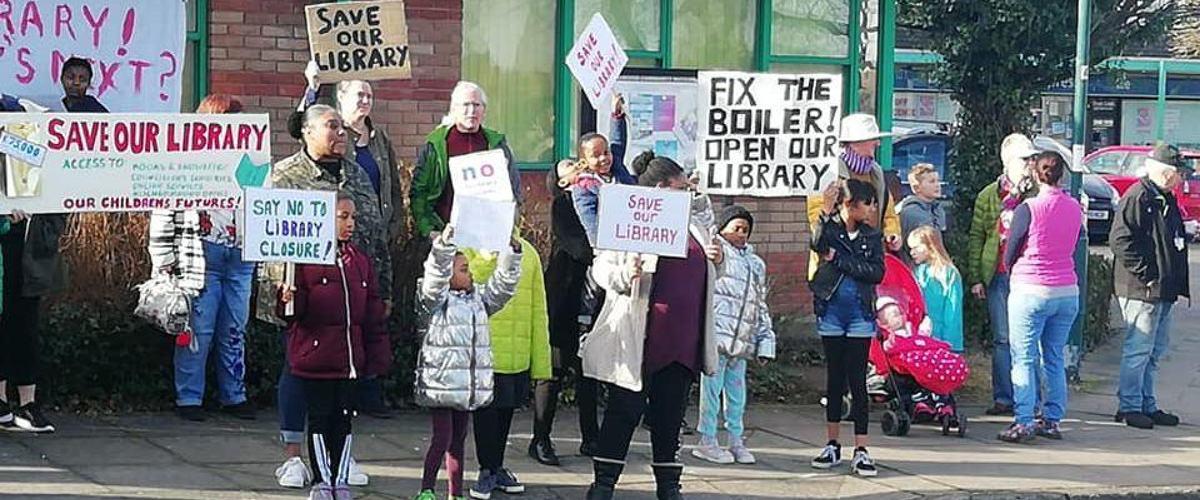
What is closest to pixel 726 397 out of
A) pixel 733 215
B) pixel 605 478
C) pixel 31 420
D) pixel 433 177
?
pixel 733 215

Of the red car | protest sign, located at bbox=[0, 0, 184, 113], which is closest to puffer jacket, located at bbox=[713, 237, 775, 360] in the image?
protest sign, located at bbox=[0, 0, 184, 113]

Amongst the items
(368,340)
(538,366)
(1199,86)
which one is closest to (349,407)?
(368,340)

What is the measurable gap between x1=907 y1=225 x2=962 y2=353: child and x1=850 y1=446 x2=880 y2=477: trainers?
1928 millimetres

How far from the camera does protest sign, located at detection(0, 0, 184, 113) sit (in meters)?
11.5

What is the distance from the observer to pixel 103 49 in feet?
38.8

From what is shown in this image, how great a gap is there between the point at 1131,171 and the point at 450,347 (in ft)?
81.0

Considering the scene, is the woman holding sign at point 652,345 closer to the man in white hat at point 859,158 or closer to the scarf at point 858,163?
the man in white hat at point 859,158

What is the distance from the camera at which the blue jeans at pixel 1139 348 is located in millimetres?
11695

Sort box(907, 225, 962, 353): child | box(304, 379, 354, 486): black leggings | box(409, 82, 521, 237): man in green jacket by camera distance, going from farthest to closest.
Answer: box(907, 225, 962, 353): child, box(409, 82, 521, 237): man in green jacket, box(304, 379, 354, 486): black leggings

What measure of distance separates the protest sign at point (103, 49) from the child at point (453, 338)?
4.55 m

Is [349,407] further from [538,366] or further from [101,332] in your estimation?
[101,332]

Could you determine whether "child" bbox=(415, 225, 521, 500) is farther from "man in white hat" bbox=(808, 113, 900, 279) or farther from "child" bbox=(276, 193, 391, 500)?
"man in white hat" bbox=(808, 113, 900, 279)

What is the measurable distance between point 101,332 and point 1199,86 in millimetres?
37621

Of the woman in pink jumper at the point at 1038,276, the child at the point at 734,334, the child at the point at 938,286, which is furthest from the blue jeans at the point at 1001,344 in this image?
the child at the point at 734,334
